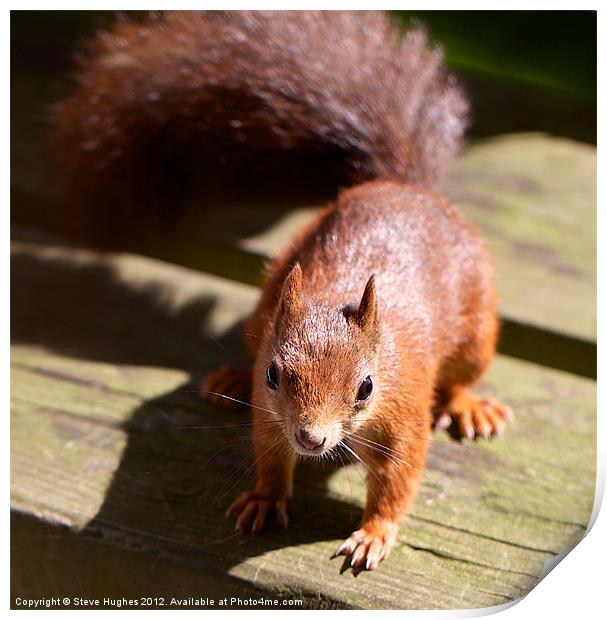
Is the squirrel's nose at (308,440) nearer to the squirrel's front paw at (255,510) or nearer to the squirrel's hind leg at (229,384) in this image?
the squirrel's front paw at (255,510)

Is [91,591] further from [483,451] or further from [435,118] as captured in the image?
[435,118]

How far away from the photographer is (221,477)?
156 centimetres

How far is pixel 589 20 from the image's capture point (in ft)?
6.70

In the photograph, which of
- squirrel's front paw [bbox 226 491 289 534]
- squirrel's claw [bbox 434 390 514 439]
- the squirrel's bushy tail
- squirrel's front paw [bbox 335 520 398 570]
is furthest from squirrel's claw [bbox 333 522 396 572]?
the squirrel's bushy tail

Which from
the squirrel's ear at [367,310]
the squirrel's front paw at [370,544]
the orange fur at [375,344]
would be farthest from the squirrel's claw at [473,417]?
the squirrel's ear at [367,310]

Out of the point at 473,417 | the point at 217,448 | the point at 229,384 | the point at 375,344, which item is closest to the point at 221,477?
the point at 217,448

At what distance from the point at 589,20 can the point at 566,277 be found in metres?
0.60

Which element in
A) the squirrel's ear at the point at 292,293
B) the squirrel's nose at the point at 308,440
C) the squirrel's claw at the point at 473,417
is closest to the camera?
the squirrel's nose at the point at 308,440

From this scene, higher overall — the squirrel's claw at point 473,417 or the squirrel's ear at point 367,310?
the squirrel's ear at point 367,310

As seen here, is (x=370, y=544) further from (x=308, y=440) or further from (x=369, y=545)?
(x=308, y=440)

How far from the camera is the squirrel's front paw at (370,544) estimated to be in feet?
4.55

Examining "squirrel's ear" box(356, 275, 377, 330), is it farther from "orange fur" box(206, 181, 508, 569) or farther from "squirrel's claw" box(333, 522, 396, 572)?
"squirrel's claw" box(333, 522, 396, 572)

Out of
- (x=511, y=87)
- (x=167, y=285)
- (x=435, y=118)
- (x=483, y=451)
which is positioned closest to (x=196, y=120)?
(x=167, y=285)

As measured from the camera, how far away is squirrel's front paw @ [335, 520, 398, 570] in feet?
4.55
